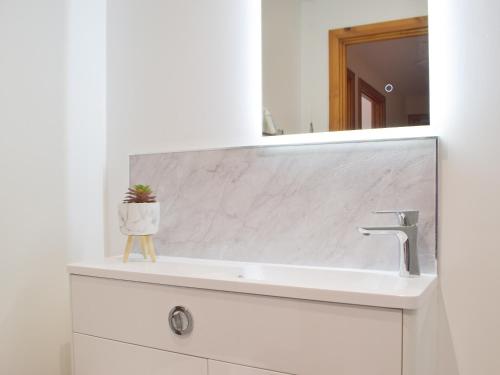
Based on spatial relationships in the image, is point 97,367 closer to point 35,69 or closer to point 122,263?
point 122,263

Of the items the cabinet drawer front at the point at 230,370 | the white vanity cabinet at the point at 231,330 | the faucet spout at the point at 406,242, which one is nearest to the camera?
the white vanity cabinet at the point at 231,330

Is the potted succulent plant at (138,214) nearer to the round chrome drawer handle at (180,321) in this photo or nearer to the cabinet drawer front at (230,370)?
the round chrome drawer handle at (180,321)

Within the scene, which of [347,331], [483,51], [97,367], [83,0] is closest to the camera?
[347,331]

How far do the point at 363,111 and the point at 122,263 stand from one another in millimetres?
825

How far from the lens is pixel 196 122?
1.44 meters

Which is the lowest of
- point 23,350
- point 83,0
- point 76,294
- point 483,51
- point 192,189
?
point 23,350

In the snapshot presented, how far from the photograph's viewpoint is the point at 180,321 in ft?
3.41

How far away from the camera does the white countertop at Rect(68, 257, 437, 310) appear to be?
840 mm

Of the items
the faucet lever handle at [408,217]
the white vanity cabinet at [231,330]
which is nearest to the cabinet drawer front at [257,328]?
the white vanity cabinet at [231,330]

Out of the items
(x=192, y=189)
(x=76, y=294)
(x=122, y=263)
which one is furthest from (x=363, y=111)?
(x=76, y=294)

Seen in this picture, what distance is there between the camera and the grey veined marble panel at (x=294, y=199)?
44.4 inches

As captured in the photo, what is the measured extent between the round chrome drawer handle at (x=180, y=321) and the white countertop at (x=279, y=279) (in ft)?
0.21

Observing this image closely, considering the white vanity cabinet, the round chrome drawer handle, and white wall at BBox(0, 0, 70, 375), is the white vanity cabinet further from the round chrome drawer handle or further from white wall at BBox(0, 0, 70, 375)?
white wall at BBox(0, 0, 70, 375)

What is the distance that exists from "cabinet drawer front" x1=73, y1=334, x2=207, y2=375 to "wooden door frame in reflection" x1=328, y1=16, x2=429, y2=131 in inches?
29.1
